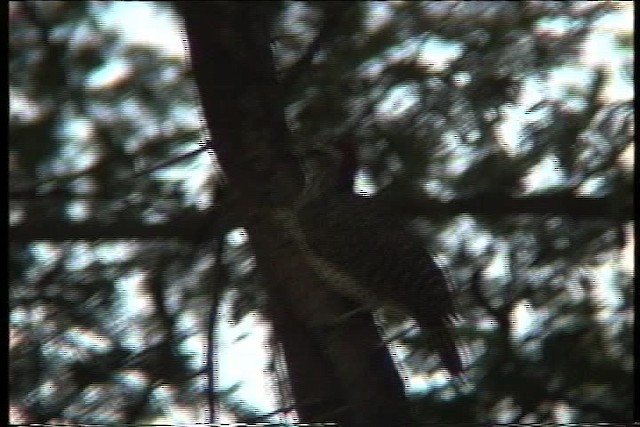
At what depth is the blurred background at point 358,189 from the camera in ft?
4.07

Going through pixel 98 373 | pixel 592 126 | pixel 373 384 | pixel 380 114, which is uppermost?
pixel 380 114

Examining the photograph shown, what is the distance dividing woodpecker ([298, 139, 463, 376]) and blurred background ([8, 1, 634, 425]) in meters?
0.03

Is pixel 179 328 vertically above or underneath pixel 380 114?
underneath

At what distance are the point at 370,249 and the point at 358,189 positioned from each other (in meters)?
0.12

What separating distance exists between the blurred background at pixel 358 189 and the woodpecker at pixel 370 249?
29 millimetres

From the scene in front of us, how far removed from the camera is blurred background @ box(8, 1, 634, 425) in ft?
4.07

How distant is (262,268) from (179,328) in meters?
0.15

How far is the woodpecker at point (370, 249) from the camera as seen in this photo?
1.29m

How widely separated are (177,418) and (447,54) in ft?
2.28

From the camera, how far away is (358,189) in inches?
53.2

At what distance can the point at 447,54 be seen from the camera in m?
1.33

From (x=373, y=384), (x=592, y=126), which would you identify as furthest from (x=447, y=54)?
(x=373, y=384)

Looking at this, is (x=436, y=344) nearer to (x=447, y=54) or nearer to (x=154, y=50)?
(x=447, y=54)

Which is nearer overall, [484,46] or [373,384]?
[373,384]
